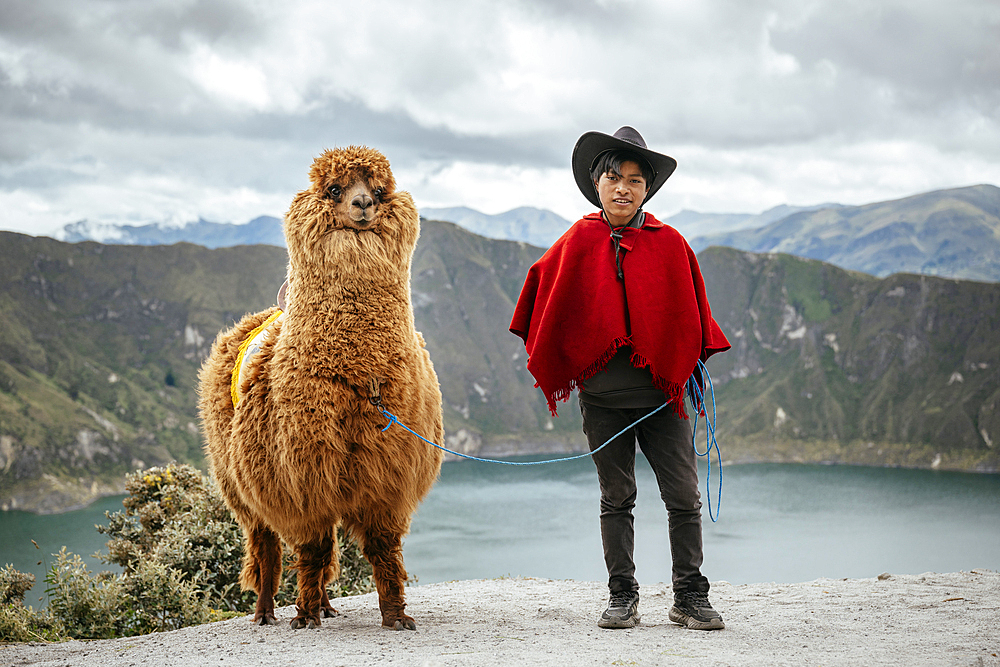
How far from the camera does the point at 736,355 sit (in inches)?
5512

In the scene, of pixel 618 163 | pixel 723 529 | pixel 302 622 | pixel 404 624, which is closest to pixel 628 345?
pixel 618 163

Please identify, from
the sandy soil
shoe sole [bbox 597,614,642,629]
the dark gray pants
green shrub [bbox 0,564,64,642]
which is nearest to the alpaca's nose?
the dark gray pants

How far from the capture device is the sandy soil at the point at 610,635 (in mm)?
3314

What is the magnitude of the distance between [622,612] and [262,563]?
2396mm

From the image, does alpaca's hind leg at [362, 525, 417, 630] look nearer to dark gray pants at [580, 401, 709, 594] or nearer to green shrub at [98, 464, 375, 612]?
dark gray pants at [580, 401, 709, 594]

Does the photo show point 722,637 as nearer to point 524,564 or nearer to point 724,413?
point 524,564

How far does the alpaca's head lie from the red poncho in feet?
2.98

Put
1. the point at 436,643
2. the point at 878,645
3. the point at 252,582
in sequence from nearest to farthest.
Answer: the point at 878,645 → the point at 436,643 → the point at 252,582

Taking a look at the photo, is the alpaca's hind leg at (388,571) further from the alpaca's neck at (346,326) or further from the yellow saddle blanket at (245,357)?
the yellow saddle blanket at (245,357)

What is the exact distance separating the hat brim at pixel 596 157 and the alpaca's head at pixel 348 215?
3.27 ft

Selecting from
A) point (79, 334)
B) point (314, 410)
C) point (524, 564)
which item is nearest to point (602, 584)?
point (314, 410)

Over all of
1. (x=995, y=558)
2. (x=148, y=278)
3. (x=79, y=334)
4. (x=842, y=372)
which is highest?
(x=148, y=278)

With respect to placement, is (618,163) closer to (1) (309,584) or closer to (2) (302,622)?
(1) (309,584)

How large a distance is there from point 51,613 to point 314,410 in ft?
12.9
